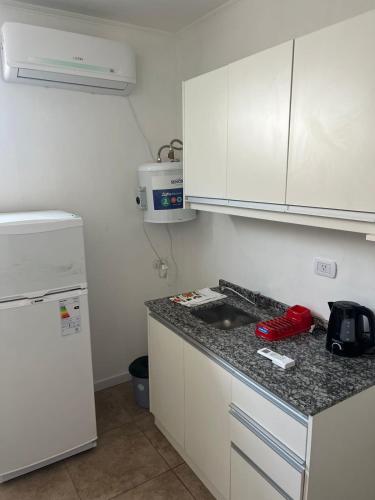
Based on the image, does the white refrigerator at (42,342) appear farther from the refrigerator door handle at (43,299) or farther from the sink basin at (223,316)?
the sink basin at (223,316)

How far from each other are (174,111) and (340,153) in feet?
5.81

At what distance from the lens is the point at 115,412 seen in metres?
2.57

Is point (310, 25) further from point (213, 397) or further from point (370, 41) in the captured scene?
point (213, 397)

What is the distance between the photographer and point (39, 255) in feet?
6.11

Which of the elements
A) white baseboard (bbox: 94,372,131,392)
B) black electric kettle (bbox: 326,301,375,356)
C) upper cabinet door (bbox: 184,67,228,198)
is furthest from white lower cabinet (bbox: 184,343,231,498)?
white baseboard (bbox: 94,372,131,392)

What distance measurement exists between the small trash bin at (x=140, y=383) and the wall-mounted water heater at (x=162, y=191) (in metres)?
1.06

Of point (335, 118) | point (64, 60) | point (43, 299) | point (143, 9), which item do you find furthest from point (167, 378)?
point (143, 9)

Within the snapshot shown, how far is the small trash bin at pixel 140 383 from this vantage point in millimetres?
2545

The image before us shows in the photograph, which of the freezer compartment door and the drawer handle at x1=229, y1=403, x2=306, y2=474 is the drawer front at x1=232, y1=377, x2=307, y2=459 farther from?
the freezer compartment door

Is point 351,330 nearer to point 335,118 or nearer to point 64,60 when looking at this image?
point 335,118

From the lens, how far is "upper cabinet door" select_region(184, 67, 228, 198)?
6.03ft

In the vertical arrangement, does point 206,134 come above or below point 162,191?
above

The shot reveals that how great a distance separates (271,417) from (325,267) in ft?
2.50

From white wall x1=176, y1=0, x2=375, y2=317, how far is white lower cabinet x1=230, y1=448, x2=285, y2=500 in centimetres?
78
